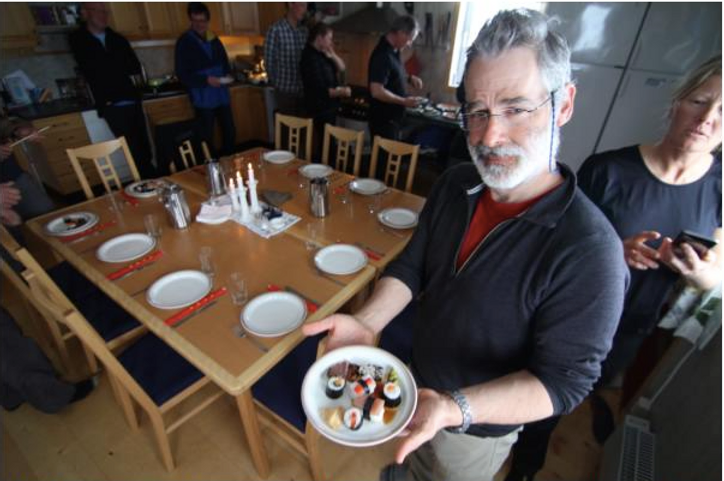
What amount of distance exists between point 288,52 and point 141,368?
3.67 m

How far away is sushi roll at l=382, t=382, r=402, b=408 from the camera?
0.90m

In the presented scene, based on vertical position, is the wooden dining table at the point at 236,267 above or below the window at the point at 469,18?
below

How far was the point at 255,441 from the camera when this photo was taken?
4.66 ft

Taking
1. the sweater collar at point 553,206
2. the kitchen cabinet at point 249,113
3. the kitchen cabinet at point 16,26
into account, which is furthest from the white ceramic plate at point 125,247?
the kitchen cabinet at point 249,113

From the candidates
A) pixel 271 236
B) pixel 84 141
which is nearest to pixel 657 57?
pixel 271 236

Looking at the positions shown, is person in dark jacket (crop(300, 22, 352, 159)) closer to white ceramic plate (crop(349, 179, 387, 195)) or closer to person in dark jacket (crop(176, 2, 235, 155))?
person in dark jacket (crop(176, 2, 235, 155))

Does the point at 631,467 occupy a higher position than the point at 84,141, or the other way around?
the point at 84,141

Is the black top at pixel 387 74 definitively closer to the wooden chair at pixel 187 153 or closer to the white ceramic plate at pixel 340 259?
the wooden chair at pixel 187 153

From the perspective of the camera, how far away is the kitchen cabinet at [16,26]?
121 inches

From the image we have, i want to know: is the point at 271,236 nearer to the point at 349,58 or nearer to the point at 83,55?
the point at 83,55

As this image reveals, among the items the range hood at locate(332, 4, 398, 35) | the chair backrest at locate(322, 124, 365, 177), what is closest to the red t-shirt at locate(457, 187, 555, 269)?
the chair backrest at locate(322, 124, 365, 177)

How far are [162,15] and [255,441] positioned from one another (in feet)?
14.8

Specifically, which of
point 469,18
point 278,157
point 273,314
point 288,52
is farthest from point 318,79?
point 273,314

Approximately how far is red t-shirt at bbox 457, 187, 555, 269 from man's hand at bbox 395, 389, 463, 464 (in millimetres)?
334
